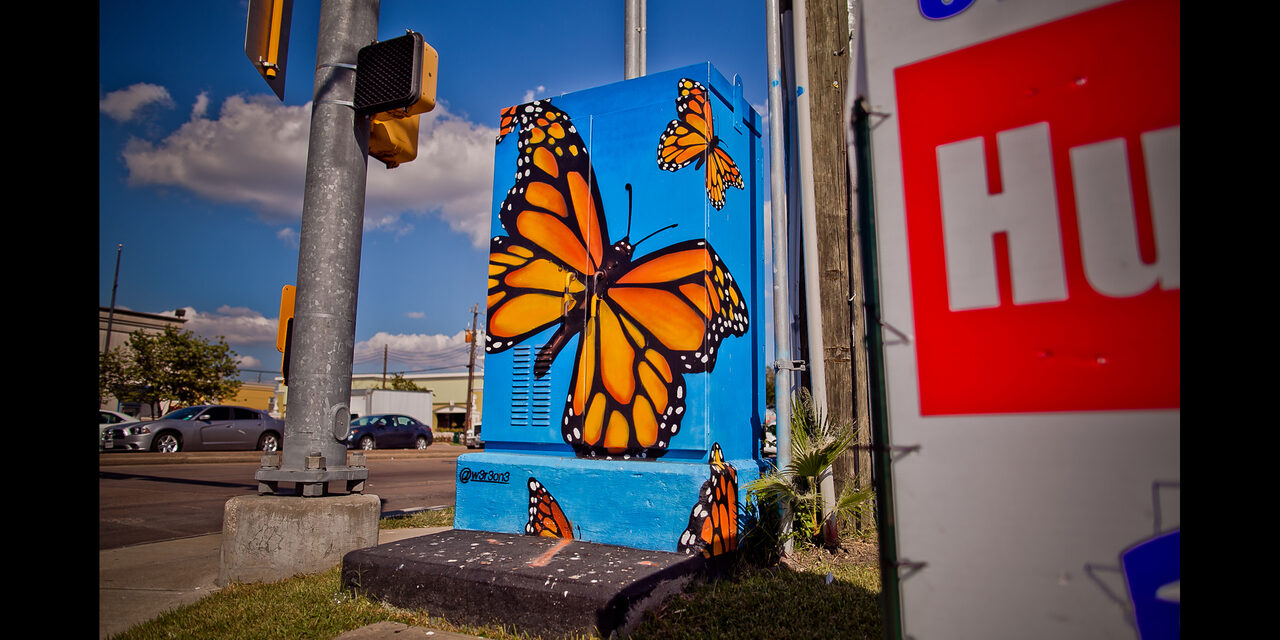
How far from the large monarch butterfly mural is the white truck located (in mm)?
35489

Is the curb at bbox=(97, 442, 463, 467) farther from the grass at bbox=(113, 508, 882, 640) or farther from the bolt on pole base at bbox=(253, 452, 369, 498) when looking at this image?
the grass at bbox=(113, 508, 882, 640)

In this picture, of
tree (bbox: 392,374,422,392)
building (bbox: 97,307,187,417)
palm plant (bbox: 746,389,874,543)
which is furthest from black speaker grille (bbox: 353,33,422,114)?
tree (bbox: 392,374,422,392)

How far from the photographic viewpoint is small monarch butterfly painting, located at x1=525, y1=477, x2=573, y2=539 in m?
4.12

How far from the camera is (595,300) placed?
447cm

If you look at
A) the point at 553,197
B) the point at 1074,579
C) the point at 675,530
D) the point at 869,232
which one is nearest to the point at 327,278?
the point at 553,197

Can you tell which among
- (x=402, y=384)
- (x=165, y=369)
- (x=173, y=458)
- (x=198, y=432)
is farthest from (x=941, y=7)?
(x=402, y=384)

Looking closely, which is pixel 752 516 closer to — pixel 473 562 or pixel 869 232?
pixel 473 562

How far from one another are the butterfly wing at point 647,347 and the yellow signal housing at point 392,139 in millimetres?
1833

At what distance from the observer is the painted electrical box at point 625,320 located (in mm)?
4027

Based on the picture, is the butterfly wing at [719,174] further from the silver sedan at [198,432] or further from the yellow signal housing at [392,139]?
the silver sedan at [198,432]

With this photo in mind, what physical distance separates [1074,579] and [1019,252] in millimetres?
572

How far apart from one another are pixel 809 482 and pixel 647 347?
1.44 meters

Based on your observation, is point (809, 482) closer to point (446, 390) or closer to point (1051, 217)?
point (1051, 217)

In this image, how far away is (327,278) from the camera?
14.9 feet
